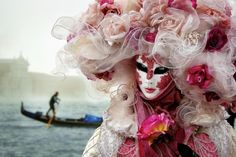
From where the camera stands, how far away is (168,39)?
130 centimetres

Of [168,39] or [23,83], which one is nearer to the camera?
[168,39]

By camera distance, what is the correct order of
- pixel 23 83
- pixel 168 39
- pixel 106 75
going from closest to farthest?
pixel 168 39
pixel 106 75
pixel 23 83

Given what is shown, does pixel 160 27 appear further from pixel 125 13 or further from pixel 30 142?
pixel 30 142

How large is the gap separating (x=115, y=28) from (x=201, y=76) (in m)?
0.23

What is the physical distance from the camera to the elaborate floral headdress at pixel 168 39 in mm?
1309

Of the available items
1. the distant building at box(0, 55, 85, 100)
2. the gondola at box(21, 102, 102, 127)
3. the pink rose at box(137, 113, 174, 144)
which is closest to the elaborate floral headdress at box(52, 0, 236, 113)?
the pink rose at box(137, 113, 174, 144)

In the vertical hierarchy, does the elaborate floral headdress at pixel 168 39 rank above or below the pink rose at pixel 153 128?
above

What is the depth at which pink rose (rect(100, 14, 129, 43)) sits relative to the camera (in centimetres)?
133

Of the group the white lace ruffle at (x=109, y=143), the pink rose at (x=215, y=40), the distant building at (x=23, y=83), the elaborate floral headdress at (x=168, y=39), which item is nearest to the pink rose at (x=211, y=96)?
the elaborate floral headdress at (x=168, y=39)

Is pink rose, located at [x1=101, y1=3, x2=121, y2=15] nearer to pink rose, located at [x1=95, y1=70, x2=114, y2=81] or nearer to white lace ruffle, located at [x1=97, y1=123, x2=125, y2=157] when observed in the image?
pink rose, located at [x1=95, y1=70, x2=114, y2=81]

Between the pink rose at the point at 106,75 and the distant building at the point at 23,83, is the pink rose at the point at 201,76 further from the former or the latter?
the distant building at the point at 23,83

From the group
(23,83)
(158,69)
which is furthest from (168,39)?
(23,83)

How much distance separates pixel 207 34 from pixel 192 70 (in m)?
0.09

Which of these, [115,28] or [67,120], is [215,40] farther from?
[67,120]
